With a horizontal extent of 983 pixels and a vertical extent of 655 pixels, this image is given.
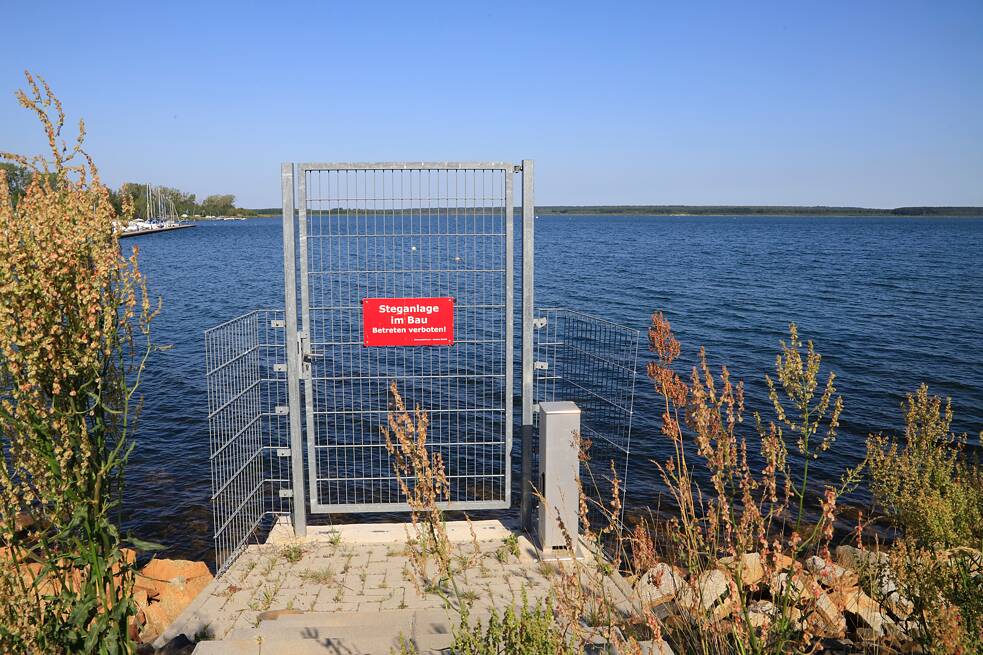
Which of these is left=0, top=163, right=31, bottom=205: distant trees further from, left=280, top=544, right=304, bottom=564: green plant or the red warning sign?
left=280, top=544, right=304, bottom=564: green plant

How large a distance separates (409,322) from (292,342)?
1145 mm

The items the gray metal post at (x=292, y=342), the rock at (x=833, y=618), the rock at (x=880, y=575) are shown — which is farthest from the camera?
the gray metal post at (x=292, y=342)

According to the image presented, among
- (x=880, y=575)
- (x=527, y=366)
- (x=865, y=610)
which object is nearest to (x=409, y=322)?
(x=527, y=366)

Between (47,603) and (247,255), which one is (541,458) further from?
(247,255)

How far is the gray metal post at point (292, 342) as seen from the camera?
7133 mm

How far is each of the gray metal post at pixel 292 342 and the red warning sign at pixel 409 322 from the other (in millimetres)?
701

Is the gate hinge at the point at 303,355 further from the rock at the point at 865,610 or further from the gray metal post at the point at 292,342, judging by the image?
the rock at the point at 865,610

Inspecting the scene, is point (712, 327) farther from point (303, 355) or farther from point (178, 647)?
point (178, 647)

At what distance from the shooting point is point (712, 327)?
27438 mm

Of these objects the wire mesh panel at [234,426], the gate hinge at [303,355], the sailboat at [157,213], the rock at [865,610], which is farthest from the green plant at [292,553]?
the sailboat at [157,213]

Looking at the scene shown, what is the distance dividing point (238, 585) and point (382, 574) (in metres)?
1.23

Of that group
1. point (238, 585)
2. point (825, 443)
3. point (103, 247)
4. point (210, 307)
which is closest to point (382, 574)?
point (238, 585)

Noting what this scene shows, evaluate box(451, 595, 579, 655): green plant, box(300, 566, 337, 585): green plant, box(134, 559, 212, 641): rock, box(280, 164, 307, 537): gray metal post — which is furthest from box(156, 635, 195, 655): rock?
box(451, 595, 579, 655): green plant

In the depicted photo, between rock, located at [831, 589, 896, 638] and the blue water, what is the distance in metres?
5.09
